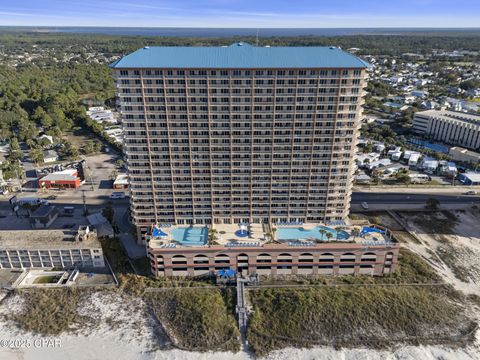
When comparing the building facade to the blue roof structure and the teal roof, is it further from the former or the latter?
the teal roof

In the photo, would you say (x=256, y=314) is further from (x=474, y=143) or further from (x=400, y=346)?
(x=474, y=143)

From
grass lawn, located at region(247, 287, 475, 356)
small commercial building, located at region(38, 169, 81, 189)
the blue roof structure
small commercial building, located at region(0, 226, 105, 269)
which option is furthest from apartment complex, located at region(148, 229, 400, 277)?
small commercial building, located at region(38, 169, 81, 189)

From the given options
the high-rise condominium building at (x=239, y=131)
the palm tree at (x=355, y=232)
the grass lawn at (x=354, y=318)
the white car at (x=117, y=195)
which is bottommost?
the grass lawn at (x=354, y=318)

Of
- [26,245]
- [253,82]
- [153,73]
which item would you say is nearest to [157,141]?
[153,73]

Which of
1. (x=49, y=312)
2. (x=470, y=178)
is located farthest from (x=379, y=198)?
(x=49, y=312)

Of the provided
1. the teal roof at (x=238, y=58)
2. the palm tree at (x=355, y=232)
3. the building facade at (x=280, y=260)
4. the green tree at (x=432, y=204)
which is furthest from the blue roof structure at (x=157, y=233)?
the green tree at (x=432, y=204)

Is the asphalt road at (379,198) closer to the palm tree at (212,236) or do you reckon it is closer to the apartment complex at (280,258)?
the apartment complex at (280,258)
